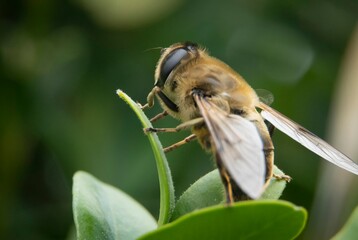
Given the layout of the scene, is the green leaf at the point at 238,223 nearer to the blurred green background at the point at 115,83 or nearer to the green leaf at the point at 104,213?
the green leaf at the point at 104,213

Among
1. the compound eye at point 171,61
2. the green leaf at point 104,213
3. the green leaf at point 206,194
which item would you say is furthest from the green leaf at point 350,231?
the compound eye at point 171,61

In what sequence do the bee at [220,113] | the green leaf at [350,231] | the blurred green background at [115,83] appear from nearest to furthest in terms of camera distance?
the green leaf at [350,231] → the bee at [220,113] → the blurred green background at [115,83]

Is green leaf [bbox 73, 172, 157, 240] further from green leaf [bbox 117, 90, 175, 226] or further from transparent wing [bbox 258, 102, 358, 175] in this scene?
transparent wing [bbox 258, 102, 358, 175]

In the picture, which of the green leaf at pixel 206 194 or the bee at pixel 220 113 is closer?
the green leaf at pixel 206 194

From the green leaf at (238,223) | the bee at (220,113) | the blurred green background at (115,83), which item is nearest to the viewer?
the green leaf at (238,223)

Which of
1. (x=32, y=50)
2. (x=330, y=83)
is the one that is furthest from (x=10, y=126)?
(x=330, y=83)

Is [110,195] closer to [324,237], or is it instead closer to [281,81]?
[324,237]
